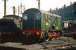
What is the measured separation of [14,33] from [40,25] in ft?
10.5

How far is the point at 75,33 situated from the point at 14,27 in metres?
9.47

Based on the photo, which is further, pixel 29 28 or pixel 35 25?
pixel 29 28

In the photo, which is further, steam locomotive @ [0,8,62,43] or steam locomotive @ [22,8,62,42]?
steam locomotive @ [0,8,62,43]

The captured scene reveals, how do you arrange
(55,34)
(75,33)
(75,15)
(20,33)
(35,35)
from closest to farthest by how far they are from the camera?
(35,35)
(20,33)
(55,34)
(75,33)
(75,15)

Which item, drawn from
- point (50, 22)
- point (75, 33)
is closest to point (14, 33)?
point (50, 22)

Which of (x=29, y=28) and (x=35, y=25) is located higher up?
(x=35, y=25)

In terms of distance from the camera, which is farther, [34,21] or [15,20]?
[15,20]

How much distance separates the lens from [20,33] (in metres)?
26.5

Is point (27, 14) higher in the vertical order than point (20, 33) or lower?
higher

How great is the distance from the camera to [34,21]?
83.5 ft

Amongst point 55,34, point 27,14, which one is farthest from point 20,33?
point 55,34

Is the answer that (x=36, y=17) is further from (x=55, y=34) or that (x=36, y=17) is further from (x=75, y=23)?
(x=75, y=23)

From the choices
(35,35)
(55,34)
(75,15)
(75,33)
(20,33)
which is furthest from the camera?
(75,15)

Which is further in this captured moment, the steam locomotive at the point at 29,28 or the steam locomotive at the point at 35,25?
the steam locomotive at the point at 29,28
